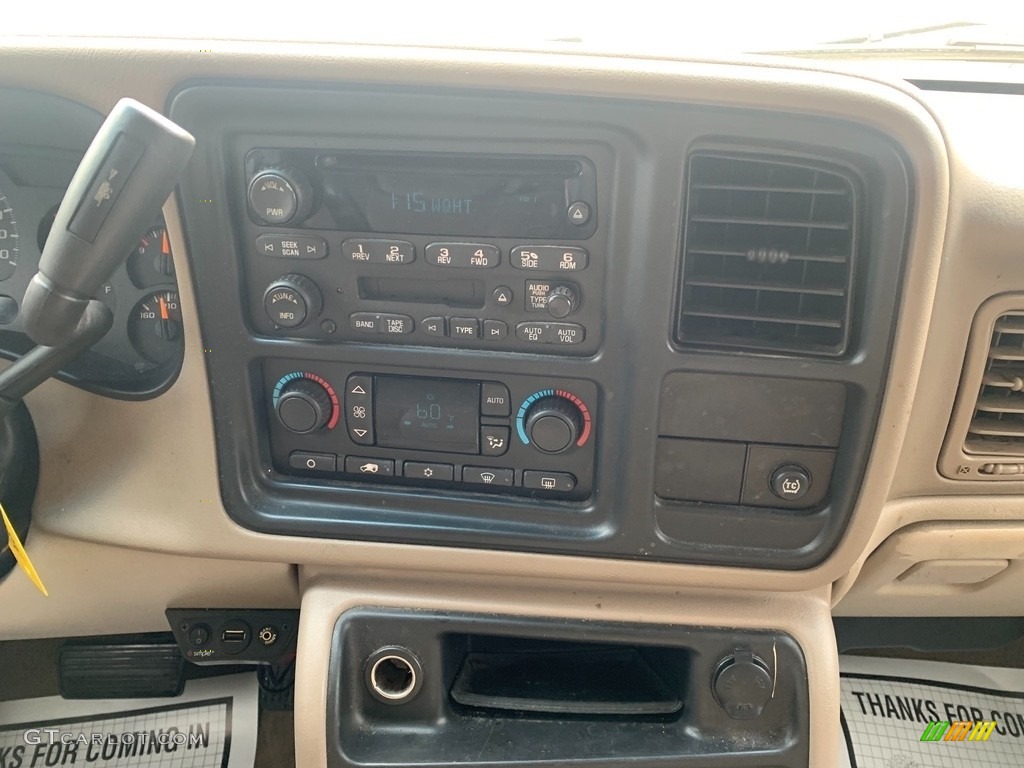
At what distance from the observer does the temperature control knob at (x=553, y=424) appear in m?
0.69

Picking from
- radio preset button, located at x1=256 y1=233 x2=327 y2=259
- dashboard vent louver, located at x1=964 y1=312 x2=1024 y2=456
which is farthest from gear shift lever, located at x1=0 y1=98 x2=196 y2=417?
dashboard vent louver, located at x1=964 y1=312 x2=1024 y2=456

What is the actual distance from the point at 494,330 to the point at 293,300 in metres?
0.17

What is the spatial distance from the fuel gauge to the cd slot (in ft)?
0.65

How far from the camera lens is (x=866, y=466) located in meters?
0.68

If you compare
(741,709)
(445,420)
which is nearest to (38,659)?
(445,420)

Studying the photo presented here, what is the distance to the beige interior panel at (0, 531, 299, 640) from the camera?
2.69 feet

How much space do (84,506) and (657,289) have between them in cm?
59

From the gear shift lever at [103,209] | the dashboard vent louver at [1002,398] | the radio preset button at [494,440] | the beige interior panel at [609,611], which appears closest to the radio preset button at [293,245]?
the gear shift lever at [103,209]

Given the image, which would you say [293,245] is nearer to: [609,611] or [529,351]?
[529,351]

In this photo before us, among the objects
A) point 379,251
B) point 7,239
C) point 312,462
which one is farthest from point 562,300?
point 7,239

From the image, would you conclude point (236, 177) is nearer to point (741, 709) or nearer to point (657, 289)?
point (657, 289)

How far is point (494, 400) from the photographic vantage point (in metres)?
0.71

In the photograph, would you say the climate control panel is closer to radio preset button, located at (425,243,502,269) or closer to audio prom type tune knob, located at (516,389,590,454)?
audio prom type tune knob, located at (516,389,590,454)

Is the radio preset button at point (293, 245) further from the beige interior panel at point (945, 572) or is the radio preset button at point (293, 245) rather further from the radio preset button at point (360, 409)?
the beige interior panel at point (945, 572)
